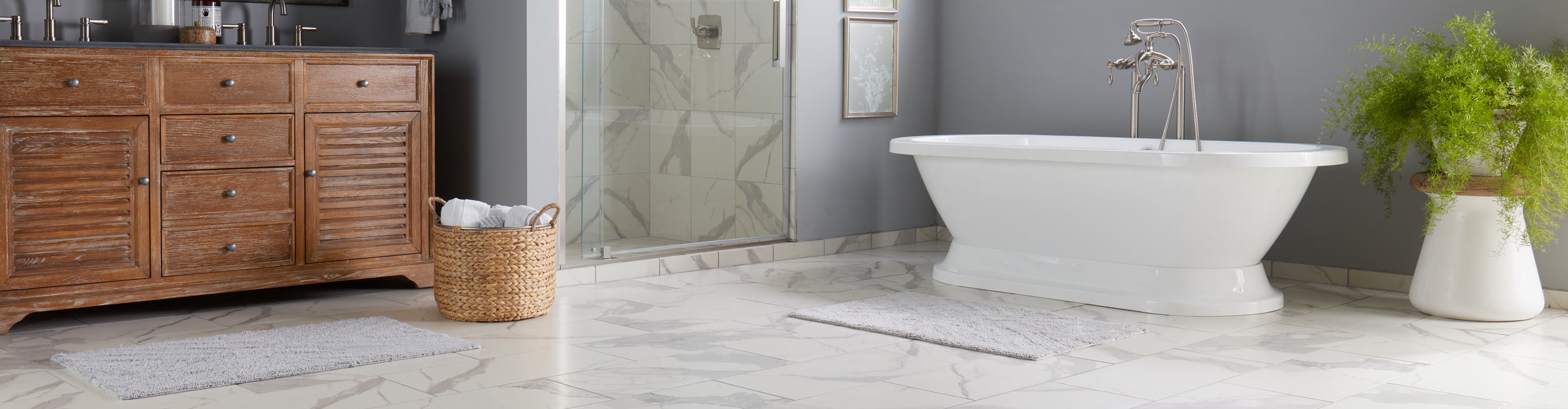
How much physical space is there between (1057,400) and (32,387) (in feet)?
6.91

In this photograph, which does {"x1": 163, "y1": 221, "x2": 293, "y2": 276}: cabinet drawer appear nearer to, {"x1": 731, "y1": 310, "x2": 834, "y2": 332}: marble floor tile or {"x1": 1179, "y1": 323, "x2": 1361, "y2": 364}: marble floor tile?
{"x1": 731, "y1": 310, "x2": 834, "y2": 332}: marble floor tile

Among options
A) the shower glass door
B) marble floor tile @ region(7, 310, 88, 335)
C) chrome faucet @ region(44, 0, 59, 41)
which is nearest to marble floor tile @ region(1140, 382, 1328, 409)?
the shower glass door

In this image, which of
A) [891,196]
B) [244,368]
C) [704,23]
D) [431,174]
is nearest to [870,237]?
[891,196]

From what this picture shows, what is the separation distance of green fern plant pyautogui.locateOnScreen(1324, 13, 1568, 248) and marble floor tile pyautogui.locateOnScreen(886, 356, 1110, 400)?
1272mm

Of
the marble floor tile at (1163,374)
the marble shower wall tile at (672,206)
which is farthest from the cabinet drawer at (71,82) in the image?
the marble floor tile at (1163,374)

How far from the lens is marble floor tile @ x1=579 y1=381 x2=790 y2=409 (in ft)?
8.13

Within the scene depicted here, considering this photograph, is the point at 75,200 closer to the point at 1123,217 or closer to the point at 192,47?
the point at 192,47

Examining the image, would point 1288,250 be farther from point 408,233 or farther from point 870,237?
point 408,233

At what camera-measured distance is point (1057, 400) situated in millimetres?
2574

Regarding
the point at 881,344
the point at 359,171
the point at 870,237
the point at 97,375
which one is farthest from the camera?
the point at 870,237

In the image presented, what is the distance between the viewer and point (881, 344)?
3.17 metres

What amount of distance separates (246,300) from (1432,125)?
11.2ft

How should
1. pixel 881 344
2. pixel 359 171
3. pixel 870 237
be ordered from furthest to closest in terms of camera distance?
pixel 870 237, pixel 359 171, pixel 881 344

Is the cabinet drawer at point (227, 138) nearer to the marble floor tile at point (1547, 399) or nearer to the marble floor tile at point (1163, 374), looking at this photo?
the marble floor tile at point (1163, 374)
